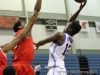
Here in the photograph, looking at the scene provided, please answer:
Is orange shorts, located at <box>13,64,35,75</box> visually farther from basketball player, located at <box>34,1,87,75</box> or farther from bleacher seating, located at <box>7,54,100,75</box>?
bleacher seating, located at <box>7,54,100,75</box>

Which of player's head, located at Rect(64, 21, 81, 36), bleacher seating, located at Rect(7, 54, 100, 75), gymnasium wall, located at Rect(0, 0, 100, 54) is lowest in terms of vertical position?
bleacher seating, located at Rect(7, 54, 100, 75)

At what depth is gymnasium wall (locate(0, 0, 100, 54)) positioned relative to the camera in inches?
547

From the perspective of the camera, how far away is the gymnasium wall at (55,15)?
1388cm

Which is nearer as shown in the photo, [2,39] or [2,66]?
[2,66]

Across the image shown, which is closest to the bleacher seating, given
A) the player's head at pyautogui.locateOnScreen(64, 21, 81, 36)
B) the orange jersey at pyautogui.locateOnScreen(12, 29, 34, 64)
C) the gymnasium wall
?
the gymnasium wall

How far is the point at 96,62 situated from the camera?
1466cm

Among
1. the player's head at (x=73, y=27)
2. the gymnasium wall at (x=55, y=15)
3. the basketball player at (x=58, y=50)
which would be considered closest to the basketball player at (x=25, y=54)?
the basketball player at (x=58, y=50)

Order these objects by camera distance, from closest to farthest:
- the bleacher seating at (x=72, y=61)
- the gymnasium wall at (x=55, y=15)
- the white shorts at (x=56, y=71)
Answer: the white shorts at (x=56, y=71), the bleacher seating at (x=72, y=61), the gymnasium wall at (x=55, y=15)

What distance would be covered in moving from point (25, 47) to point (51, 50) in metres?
0.45

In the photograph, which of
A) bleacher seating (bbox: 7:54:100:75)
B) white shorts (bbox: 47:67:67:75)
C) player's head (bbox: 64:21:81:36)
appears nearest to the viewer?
white shorts (bbox: 47:67:67:75)

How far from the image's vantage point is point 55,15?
1551 cm

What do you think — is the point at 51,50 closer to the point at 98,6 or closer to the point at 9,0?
the point at 9,0

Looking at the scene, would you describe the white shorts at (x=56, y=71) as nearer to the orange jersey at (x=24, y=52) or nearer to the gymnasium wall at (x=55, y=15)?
the orange jersey at (x=24, y=52)

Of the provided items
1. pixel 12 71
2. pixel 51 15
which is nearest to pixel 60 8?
pixel 51 15
